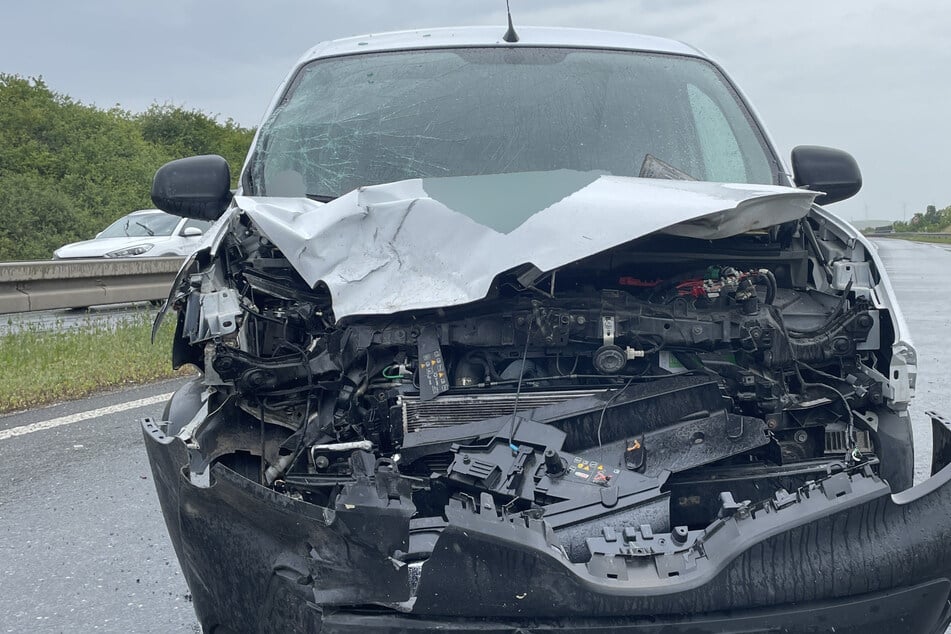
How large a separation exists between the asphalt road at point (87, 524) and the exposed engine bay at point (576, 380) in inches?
39.9

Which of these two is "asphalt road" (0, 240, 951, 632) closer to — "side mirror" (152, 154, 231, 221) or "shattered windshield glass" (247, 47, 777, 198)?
"side mirror" (152, 154, 231, 221)

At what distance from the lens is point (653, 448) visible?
8.30 feet

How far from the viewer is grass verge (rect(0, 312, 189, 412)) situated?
6.93 metres

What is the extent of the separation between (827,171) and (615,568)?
2.15 m

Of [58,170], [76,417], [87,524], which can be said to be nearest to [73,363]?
[76,417]

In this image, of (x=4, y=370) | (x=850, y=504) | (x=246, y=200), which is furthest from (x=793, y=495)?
(x=4, y=370)

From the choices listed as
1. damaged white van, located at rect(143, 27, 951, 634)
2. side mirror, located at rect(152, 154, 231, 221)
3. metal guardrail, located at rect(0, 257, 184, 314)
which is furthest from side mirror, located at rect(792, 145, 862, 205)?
metal guardrail, located at rect(0, 257, 184, 314)

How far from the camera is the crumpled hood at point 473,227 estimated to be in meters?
2.38

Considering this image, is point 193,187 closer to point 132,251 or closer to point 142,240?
point 132,251

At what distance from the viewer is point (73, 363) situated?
773 centimetres

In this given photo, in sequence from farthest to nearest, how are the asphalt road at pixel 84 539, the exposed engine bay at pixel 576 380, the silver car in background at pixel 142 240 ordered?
the silver car in background at pixel 142 240, the asphalt road at pixel 84 539, the exposed engine bay at pixel 576 380

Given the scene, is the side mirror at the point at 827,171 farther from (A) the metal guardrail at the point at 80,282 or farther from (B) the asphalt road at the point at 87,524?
(A) the metal guardrail at the point at 80,282

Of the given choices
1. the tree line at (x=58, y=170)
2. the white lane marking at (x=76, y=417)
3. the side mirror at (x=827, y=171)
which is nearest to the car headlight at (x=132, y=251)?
the white lane marking at (x=76, y=417)

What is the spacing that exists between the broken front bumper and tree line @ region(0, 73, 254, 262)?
26.5 metres
